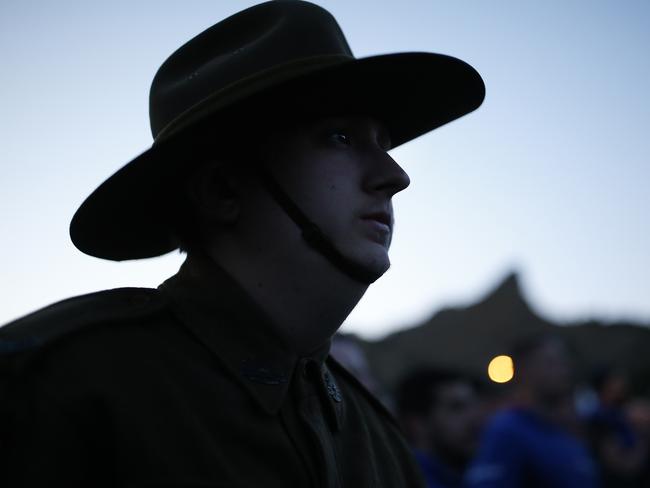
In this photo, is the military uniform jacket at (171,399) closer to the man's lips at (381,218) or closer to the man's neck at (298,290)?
the man's neck at (298,290)

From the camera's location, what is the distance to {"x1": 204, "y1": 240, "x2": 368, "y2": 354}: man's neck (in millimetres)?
1799

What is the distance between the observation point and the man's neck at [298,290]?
1.80m

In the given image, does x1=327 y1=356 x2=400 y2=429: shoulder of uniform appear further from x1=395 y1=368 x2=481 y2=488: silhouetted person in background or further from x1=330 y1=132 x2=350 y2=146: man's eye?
x1=395 y1=368 x2=481 y2=488: silhouetted person in background

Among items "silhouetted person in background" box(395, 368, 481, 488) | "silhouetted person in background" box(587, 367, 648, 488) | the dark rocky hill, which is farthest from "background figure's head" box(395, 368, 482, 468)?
the dark rocky hill

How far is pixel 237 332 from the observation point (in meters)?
1.79

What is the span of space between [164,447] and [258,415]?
24 cm

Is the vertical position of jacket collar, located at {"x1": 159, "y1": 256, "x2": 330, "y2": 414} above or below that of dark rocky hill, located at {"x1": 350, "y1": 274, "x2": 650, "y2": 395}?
above

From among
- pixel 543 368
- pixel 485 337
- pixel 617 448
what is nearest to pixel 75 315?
pixel 543 368

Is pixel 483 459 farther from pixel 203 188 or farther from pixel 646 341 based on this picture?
pixel 646 341

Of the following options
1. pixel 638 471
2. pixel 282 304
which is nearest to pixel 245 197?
pixel 282 304

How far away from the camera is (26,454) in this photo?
144cm

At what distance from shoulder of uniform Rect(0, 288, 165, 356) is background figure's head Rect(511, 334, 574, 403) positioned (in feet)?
12.6

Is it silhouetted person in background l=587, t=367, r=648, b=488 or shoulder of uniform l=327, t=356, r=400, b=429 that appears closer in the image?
shoulder of uniform l=327, t=356, r=400, b=429

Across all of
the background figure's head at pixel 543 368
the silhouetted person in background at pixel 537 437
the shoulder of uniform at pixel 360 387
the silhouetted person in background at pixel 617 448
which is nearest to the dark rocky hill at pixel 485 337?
the silhouetted person in background at pixel 617 448
